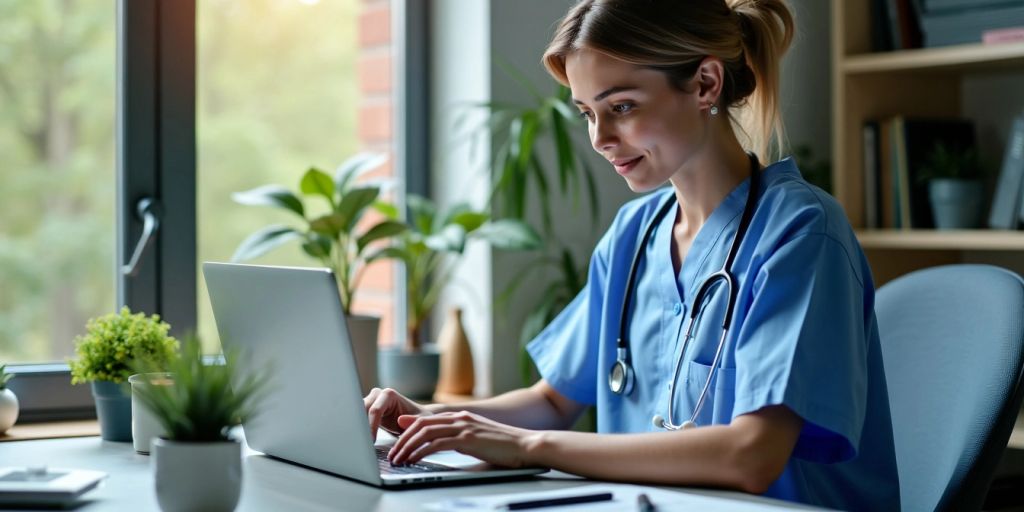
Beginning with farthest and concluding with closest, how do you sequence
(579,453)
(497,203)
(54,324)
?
1. (497,203)
2. (54,324)
3. (579,453)

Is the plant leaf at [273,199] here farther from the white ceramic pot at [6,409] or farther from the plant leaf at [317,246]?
the white ceramic pot at [6,409]

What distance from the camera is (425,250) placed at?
7.31 ft

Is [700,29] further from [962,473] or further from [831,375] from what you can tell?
[962,473]

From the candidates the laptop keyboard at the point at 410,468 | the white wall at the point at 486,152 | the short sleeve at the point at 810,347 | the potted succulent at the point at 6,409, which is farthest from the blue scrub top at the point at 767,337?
the potted succulent at the point at 6,409

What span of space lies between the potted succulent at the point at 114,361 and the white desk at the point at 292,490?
0.14 m

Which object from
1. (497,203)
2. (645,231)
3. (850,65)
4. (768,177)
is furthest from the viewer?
(850,65)

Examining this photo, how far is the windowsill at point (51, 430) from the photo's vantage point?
165 centimetres

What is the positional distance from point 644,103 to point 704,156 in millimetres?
135

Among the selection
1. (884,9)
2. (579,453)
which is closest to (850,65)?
(884,9)

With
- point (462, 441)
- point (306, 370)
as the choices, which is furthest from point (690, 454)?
point (306, 370)

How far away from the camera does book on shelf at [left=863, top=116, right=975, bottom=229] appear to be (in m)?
2.50

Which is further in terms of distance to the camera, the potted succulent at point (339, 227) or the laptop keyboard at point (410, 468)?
the potted succulent at point (339, 227)

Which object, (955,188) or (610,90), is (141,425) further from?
(955,188)

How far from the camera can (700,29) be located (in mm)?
1442
